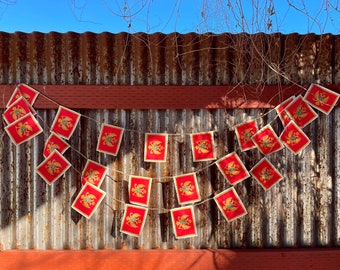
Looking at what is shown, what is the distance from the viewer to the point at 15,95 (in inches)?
127

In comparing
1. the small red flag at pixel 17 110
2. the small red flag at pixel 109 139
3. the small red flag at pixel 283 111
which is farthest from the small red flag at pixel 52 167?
the small red flag at pixel 283 111

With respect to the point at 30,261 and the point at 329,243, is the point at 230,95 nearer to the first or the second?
the point at 329,243

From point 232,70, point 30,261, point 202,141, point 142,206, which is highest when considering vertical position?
point 232,70

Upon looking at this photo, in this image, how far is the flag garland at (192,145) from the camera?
322 cm

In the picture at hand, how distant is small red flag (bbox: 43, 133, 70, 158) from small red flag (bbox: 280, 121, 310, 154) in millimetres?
2240

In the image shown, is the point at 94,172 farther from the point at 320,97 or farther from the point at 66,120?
the point at 320,97

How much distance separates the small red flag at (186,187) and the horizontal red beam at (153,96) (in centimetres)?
71

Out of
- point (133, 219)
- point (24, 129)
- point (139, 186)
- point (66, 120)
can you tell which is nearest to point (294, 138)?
point (139, 186)

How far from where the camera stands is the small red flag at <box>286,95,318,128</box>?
329 cm

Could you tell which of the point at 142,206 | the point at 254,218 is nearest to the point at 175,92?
the point at 142,206

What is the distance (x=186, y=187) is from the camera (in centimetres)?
325

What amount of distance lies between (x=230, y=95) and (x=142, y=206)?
4.76 feet

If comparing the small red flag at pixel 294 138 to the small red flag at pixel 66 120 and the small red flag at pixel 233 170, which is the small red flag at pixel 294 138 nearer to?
the small red flag at pixel 233 170

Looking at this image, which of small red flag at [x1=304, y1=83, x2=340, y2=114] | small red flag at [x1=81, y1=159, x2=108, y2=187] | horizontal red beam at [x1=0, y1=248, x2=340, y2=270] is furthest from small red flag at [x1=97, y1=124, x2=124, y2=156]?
small red flag at [x1=304, y1=83, x2=340, y2=114]
